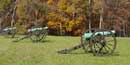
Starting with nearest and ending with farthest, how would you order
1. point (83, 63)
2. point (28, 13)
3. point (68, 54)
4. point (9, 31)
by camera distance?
1. point (83, 63)
2. point (68, 54)
3. point (9, 31)
4. point (28, 13)

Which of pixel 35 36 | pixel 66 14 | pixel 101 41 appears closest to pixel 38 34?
pixel 35 36

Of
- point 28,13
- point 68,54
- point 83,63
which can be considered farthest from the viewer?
point 28,13

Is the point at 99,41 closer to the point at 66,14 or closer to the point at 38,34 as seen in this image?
the point at 38,34

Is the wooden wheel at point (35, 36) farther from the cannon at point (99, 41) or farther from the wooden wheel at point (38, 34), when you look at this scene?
the cannon at point (99, 41)

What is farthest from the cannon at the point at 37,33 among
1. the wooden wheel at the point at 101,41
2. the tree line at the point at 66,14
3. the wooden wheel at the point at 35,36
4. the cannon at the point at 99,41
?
the tree line at the point at 66,14

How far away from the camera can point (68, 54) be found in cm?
1345

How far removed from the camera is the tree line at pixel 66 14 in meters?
42.7

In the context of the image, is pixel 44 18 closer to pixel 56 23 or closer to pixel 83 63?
pixel 56 23

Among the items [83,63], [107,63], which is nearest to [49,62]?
[83,63]

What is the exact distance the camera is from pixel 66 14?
1773 inches

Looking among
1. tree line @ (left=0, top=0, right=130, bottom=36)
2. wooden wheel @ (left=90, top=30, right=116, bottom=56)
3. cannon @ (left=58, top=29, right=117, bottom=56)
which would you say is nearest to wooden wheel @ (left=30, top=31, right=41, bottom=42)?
cannon @ (left=58, top=29, right=117, bottom=56)

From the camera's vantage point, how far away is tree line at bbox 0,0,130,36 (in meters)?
42.7

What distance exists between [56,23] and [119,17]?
24.7 ft

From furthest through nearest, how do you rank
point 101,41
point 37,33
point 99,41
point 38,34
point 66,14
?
1. point 66,14
2. point 38,34
3. point 37,33
4. point 101,41
5. point 99,41
